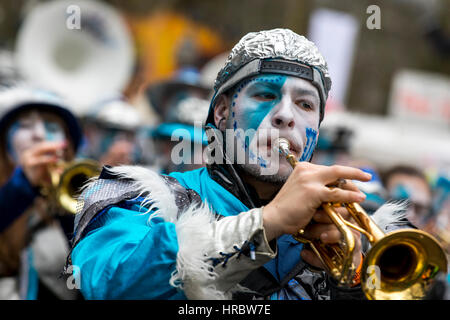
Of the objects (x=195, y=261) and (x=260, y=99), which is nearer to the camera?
(x=195, y=261)

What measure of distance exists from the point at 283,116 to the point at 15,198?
207 centimetres

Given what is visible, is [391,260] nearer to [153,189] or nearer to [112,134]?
→ [153,189]

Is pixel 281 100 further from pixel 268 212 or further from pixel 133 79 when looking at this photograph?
pixel 133 79

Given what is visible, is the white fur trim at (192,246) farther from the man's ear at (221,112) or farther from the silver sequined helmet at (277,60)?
the silver sequined helmet at (277,60)

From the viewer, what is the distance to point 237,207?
1.65m

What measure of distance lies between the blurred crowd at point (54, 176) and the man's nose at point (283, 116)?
624 mm

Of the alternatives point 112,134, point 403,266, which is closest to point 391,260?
point 403,266

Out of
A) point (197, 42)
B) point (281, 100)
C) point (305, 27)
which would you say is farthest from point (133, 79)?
point (281, 100)

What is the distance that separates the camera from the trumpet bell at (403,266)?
129 centimetres

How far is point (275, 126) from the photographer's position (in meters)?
1.63

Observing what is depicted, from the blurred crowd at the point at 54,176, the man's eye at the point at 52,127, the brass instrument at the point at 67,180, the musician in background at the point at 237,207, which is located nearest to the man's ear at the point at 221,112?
the musician in background at the point at 237,207

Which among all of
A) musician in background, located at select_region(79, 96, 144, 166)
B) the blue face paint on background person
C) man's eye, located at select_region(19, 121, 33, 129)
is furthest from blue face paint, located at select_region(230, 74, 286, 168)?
musician in background, located at select_region(79, 96, 144, 166)

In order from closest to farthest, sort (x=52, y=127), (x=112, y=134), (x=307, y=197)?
(x=307, y=197), (x=52, y=127), (x=112, y=134)

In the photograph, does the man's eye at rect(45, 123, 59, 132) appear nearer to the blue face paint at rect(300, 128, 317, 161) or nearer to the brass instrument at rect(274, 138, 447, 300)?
the blue face paint at rect(300, 128, 317, 161)
